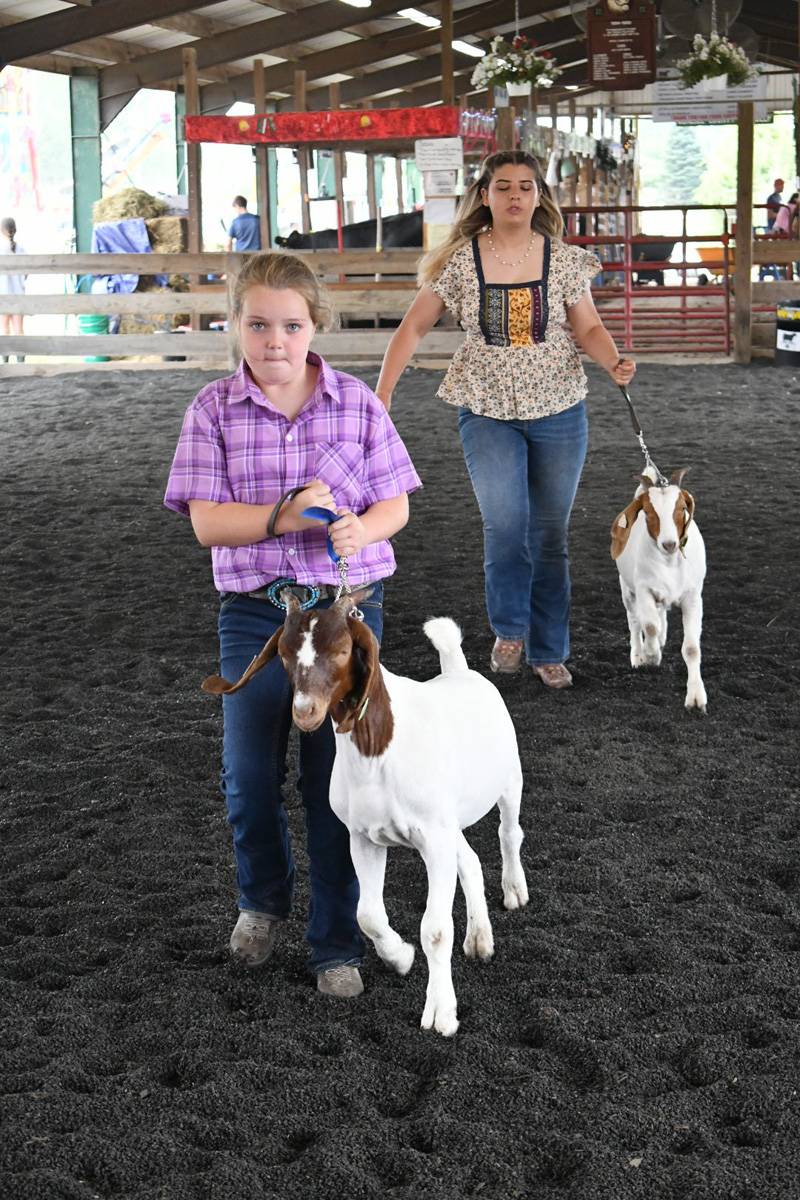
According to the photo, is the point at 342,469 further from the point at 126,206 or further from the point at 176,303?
the point at 126,206

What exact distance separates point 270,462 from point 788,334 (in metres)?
12.2

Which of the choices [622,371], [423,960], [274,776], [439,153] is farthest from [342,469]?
[439,153]

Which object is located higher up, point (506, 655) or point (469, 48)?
point (469, 48)

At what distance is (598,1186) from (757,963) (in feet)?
2.94

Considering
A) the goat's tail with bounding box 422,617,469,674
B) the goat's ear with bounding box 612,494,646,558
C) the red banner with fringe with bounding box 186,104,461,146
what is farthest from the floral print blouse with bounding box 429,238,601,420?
the red banner with fringe with bounding box 186,104,461,146

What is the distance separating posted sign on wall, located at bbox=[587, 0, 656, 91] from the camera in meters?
15.3

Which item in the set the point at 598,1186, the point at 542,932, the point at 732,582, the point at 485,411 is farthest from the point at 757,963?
the point at 732,582

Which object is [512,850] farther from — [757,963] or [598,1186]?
[598,1186]

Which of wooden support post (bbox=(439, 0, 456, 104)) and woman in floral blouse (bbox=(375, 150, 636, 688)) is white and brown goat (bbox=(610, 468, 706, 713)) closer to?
woman in floral blouse (bbox=(375, 150, 636, 688))

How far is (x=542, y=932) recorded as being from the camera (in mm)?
3135

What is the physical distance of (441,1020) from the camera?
266 centimetres

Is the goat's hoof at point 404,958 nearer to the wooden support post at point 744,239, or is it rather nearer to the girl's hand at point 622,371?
the girl's hand at point 622,371

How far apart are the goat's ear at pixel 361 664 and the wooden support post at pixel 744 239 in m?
12.6

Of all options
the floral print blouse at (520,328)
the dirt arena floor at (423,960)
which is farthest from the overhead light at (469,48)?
the floral print blouse at (520,328)
